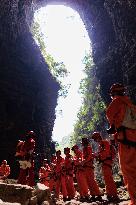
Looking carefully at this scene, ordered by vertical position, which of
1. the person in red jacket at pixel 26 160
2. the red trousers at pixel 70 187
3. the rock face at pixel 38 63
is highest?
the rock face at pixel 38 63

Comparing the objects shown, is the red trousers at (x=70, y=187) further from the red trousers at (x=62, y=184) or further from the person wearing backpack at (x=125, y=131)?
the person wearing backpack at (x=125, y=131)

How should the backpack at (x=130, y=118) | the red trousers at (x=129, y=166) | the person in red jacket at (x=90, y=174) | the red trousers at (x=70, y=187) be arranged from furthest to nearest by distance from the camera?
the red trousers at (x=70, y=187) < the person in red jacket at (x=90, y=174) < the backpack at (x=130, y=118) < the red trousers at (x=129, y=166)

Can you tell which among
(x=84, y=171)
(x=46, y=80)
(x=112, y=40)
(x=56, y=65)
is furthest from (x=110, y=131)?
(x=56, y=65)

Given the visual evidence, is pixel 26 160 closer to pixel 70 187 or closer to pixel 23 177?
pixel 23 177

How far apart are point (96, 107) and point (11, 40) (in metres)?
17.4

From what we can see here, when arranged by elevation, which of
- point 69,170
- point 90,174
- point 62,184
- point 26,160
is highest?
point 26,160

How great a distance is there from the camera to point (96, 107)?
126 feet

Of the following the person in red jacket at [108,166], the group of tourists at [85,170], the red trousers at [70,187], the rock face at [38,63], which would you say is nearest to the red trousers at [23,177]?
the group of tourists at [85,170]

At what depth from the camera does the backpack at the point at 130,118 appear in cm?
481

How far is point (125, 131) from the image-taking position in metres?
4.82

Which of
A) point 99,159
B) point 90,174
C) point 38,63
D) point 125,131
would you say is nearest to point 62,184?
point 90,174

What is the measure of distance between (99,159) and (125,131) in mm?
4193

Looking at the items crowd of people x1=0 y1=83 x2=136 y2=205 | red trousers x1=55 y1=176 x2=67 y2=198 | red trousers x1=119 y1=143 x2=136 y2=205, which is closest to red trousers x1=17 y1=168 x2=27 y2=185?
crowd of people x1=0 y1=83 x2=136 y2=205

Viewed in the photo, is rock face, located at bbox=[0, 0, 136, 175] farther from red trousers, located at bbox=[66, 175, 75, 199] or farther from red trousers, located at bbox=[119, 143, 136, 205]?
red trousers, located at bbox=[119, 143, 136, 205]
